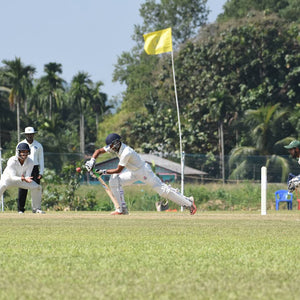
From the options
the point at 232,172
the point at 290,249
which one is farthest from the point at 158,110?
the point at 290,249

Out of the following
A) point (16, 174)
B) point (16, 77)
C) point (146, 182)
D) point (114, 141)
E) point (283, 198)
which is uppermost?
point (16, 77)

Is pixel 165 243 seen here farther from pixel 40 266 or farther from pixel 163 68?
pixel 163 68

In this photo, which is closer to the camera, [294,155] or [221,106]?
[294,155]

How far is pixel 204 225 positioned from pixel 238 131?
4513 cm

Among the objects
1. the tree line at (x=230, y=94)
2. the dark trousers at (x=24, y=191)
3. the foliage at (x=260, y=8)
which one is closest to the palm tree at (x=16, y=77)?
the tree line at (x=230, y=94)

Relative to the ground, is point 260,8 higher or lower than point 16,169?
higher

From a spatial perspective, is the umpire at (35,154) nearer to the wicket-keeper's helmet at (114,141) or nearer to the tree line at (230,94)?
the wicket-keeper's helmet at (114,141)

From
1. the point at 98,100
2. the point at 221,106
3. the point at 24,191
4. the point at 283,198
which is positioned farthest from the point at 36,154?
the point at 98,100

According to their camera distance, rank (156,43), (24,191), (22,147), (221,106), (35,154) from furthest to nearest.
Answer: (221,106), (156,43), (24,191), (35,154), (22,147)

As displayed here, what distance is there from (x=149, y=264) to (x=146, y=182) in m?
8.54

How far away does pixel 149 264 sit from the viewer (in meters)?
6.83

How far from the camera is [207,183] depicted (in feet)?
88.3

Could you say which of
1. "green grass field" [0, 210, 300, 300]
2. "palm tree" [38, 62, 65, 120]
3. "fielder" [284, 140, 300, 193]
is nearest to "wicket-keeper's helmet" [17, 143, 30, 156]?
"green grass field" [0, 210, 300, 300]

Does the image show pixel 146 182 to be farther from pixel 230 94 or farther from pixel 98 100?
pixel 98 100
